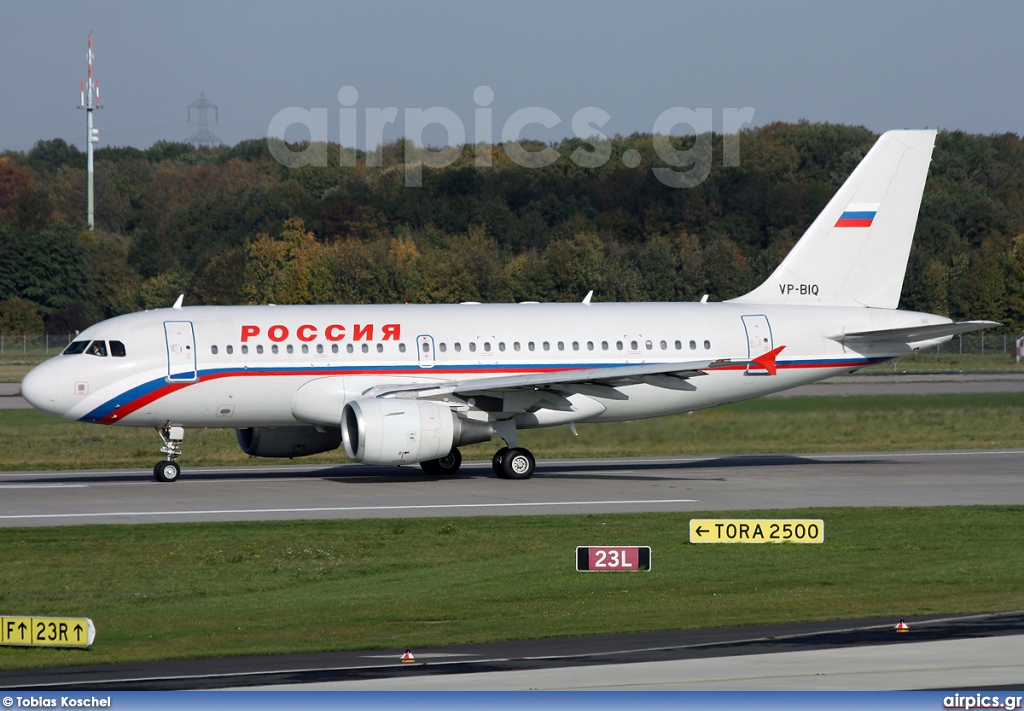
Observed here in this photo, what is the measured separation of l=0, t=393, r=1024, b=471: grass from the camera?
36188 millimetres

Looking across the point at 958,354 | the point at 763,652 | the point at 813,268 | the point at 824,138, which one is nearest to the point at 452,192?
the point at 824,138

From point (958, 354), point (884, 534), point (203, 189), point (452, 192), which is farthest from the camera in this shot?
point (203, 189)

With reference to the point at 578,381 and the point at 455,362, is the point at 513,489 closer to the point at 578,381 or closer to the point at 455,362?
the point at 578,381

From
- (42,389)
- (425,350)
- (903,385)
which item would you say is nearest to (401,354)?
(425,350)

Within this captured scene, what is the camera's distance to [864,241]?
122 ft

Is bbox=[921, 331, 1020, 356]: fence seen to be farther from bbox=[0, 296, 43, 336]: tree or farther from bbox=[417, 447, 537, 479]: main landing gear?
bbox=[0, 296, 43, 336]: tree

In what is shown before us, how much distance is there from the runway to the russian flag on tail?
6261 millimetres

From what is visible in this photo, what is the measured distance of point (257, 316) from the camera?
33156 mm

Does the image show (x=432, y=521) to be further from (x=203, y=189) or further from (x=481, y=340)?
(x=203, y=189)

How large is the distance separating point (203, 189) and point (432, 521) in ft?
391

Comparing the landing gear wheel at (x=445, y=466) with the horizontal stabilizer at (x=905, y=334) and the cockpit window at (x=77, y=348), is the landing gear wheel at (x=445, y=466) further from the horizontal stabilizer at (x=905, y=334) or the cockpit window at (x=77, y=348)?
the horizontal stabilizer at (x=905, y=334)

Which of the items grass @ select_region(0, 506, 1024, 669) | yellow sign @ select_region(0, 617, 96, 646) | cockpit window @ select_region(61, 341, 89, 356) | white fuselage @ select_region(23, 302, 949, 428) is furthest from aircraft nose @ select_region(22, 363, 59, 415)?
yellow sign @ select_region(0, 617, 96, 646)

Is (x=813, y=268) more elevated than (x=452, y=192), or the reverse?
(x=452, y=192)

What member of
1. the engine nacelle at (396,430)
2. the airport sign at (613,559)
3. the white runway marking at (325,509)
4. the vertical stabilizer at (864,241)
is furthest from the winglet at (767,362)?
the airport sign at (613,559)
